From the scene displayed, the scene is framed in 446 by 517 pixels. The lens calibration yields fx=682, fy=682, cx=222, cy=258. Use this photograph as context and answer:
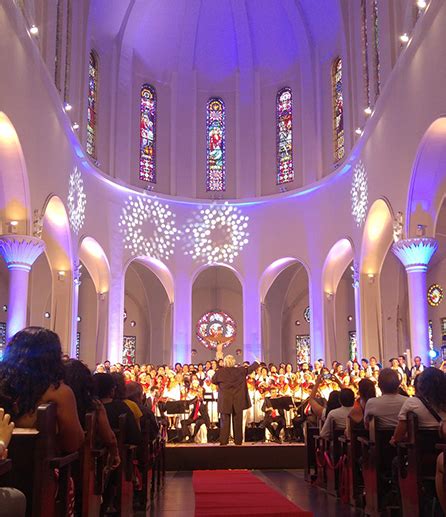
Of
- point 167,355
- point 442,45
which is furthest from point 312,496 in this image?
point 167,355

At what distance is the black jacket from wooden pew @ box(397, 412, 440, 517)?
6.26 meters

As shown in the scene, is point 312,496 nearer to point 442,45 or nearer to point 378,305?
point 442,45

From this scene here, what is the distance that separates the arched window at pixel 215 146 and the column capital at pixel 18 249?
35.9 feet

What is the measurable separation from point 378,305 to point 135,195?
28.3 feet

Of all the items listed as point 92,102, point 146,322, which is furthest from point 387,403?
point 146,322

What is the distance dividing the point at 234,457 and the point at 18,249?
619 cm

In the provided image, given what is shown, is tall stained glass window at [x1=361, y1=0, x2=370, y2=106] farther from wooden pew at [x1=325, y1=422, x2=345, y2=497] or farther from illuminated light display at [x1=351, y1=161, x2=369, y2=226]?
wooden pew at [x1=325, y1=422, x2=345, y2=497]

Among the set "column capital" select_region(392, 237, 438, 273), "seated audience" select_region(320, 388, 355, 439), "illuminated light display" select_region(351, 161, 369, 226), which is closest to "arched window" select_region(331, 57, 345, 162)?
"illuminated light display" select_region(351, 161, 369, 226)

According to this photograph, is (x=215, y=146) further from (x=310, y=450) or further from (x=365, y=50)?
(x=310, y=450)

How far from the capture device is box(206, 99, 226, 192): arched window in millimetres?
24109

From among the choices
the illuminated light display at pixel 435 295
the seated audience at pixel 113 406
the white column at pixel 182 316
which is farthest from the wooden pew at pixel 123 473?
the illuminated light display at pixel 435 295

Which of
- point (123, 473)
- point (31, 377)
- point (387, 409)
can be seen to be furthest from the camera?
point (387, 409)

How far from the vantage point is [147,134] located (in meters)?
23.7

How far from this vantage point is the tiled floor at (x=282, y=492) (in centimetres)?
642
